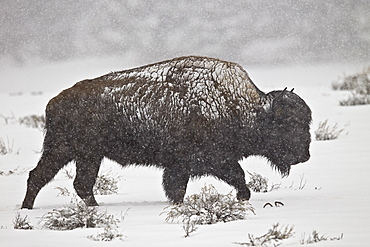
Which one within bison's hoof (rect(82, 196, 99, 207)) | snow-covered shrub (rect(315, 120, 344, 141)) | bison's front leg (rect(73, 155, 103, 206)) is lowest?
bison's hoof (rect(82, 196, 99, 207))

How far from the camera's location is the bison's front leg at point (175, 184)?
6.68m

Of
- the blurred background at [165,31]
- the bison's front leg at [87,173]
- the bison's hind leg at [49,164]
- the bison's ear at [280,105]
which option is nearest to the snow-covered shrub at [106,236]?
the bison's front leg at [87,173]

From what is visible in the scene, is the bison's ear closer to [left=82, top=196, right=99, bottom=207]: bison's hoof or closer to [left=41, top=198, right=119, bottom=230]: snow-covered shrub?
[left=82, top=196, right=99, bottom=207]: bison's hoof

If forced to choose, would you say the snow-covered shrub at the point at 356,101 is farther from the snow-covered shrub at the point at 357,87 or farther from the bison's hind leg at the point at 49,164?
the bison's hind leg at the point at 49,164

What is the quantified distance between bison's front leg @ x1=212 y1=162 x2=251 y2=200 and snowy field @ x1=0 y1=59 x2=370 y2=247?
0.30 meters

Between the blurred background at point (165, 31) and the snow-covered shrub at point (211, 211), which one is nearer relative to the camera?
the snow-covered shrub at point (211, 211)

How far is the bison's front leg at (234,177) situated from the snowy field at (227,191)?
1.00 feet

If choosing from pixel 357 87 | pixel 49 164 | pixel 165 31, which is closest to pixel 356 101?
pixel 357 87

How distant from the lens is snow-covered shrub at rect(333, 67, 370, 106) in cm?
1520

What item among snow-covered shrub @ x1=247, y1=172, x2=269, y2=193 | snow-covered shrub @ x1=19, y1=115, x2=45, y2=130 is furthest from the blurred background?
snow-covered shrub @ x1=247, y1=172, x2=269, y2=193

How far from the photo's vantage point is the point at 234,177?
6684mm

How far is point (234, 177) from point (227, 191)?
129 cm

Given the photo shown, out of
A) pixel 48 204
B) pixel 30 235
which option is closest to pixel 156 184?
pixel 48 204

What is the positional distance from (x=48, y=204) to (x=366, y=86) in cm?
1196
